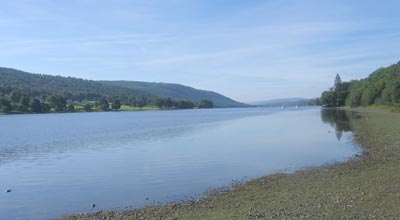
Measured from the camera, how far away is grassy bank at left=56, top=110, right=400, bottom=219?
54.5ft

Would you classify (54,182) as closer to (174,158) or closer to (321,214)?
(174,158)

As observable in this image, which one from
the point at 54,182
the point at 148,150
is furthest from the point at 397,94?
the point at 54,182

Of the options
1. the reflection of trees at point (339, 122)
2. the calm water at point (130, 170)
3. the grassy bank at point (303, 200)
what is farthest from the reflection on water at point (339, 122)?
the grassy bank at point (303, 200)

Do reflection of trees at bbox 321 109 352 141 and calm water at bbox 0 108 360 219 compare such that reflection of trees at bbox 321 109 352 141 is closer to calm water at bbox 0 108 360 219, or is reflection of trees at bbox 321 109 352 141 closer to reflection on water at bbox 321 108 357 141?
reflection on water at bbox 321 108 357 141

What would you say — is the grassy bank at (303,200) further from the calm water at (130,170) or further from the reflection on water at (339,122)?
the reflection on water at (339,122)

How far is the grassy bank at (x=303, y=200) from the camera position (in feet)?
54.5

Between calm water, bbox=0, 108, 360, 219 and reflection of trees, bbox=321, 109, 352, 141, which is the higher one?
reflection of trees, bbox=321, 109, 352, 141

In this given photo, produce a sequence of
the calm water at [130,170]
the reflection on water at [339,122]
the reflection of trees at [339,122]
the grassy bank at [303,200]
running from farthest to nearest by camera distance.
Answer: the reflection on water at [339,122]
the reflection of trees at [339,122]
the calm water at [130,170]
the grassy bank at [303,200]

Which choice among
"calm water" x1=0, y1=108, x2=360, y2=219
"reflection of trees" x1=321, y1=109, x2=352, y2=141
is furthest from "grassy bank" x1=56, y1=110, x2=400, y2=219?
"reflection of trees" x1=321, y1=109, x2=352, y2=141

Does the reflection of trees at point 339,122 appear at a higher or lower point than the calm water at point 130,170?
higher

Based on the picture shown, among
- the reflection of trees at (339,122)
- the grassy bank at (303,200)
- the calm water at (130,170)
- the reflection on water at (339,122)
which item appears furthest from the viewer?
the reflection on water at (339,122)

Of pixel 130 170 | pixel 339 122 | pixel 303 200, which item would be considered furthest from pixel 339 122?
pixel 303 200

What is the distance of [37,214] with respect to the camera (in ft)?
68.2

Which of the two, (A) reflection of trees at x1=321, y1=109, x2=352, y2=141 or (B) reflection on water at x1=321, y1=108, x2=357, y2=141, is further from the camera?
(B) reflection on water at x1=321, y1=108, x2=357, y2=141
